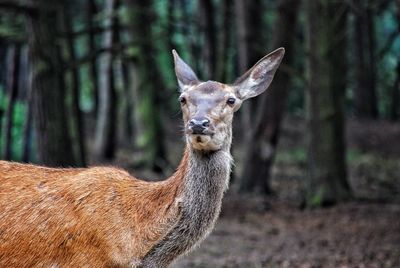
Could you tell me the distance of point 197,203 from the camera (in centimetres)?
669

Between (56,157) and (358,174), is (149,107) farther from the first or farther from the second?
(56,157)

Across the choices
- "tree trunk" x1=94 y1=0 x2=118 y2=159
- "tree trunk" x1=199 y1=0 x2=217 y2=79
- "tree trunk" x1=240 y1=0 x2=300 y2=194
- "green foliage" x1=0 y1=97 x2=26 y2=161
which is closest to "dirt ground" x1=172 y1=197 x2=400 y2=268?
"tree trunk" x1=240 y1=0 x2=300 y2=194

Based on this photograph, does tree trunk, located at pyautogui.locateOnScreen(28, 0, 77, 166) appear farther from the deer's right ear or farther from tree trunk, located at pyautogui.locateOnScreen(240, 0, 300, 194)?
tree trunk, located at pyautogui.locateOnScreen(240, 0, 300, 194)

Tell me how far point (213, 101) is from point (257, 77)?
0.72 metres

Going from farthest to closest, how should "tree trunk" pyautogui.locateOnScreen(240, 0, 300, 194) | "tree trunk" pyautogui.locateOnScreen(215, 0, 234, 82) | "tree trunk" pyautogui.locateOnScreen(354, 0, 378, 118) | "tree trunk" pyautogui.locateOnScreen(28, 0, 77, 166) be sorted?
"tree trunk" pyautogui.locateOnScreen(354, 0, 378, 118)
"tree trunk" pyautogui.locateOnScreen(215, 0, 234, 82)
"tree trunk" pyautogui.locateOnScreen(240, 0, 300, 194)
"tree trunk" pyautogui.locateOnScreen(28, 0, 77, 166)

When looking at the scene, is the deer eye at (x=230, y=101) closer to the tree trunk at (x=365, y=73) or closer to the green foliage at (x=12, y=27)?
the green foliage at (x=12, y=27)

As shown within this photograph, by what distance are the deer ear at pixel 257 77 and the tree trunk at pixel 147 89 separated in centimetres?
1218

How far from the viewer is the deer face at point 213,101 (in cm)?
646

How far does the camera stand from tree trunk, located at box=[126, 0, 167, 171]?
19.8 m

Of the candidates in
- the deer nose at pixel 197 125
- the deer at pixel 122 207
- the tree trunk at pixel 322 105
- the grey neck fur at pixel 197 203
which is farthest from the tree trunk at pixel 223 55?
the deer nose at pixel 197 125

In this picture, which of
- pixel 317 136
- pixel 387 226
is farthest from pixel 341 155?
pixel 387 226

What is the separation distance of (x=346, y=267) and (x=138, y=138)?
1206 centimetres

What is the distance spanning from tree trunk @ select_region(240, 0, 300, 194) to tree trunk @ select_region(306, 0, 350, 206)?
140cm

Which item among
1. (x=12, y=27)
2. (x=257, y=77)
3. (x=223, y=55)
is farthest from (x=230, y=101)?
(x=223, y=55)
